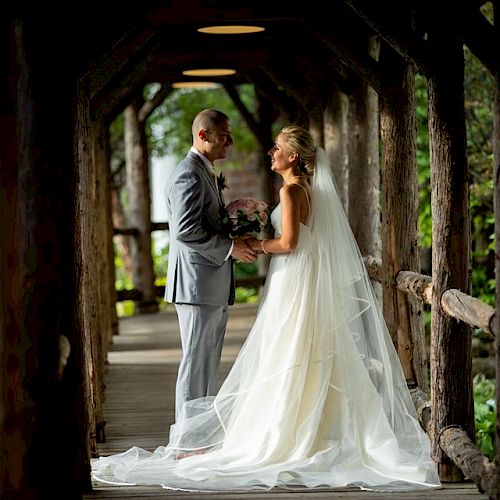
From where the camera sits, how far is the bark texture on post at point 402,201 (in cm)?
727

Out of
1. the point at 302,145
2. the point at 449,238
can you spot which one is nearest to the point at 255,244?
the point at 302,145

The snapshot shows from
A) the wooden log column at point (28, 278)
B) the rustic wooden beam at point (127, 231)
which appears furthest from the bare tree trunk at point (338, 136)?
the rustic wooden beam at point (127, 231)

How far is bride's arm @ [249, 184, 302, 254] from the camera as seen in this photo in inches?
242

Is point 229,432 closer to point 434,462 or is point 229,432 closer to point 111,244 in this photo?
point 434,462

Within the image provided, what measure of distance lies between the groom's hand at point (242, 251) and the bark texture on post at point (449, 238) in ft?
3.47

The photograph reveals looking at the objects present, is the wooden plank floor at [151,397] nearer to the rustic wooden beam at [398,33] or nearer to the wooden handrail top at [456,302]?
the wooden handrail top at [456,302]

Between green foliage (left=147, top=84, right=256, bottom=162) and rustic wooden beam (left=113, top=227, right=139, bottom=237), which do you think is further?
green foliage (left=147, top=84, right=256, bottom=162)

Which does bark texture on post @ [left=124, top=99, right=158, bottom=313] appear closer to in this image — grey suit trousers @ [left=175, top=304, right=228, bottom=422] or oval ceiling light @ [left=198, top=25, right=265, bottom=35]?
oval ceiling light @ [left=198, top=25, right=265, bottom=35]

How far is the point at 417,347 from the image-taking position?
725 cm

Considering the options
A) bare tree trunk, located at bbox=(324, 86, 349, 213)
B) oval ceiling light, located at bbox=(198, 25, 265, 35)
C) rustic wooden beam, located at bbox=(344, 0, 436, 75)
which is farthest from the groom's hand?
bare tree trunk, located at bbox=(324, 86, 349, 213)

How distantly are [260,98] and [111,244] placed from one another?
299cm

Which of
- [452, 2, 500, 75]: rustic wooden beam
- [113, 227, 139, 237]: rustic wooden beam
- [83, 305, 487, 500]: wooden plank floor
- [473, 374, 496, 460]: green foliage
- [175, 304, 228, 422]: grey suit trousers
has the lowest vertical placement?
[473, 374, 496, 460]: green foliage

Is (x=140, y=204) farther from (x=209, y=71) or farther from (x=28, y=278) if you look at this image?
(x=28, y=278)

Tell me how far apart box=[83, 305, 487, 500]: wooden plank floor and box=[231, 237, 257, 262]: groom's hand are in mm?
1346
